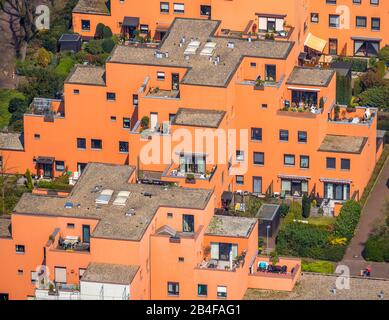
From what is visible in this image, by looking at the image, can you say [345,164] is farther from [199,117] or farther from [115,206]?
[115,206]

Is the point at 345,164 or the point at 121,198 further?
the point at 345,164

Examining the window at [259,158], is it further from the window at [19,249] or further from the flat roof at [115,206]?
the window at [19,249]

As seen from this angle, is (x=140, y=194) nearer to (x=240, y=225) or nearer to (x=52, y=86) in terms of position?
(x=240, y=225)

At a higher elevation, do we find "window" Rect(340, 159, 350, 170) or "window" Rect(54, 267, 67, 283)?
"window" Rect(340, 159, 350, 170)

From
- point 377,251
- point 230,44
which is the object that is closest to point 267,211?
point 377,251

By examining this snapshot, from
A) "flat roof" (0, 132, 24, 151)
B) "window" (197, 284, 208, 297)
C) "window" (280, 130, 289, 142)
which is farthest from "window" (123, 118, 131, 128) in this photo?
"window" (197, 284, 208, 297)

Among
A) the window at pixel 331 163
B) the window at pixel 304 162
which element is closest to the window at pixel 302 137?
the window at pixel 304 162

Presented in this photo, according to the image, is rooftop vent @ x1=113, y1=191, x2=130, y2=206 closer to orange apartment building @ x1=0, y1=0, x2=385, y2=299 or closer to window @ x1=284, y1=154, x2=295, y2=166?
orange apartment building @ x1=0, y1=0, x2=385, y2=299
